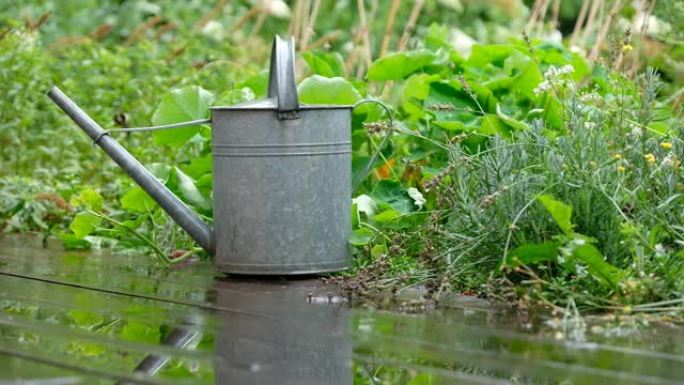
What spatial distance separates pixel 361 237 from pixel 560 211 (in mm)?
749

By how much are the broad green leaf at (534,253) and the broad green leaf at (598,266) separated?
12 cm

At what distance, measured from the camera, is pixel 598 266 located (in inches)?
100

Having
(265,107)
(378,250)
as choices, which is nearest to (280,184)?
(265,107)

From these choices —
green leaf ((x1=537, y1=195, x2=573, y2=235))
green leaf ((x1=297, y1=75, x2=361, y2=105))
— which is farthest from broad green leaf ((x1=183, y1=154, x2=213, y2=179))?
green leaf ((x1=537, y1=195, x2=573, y2=235))

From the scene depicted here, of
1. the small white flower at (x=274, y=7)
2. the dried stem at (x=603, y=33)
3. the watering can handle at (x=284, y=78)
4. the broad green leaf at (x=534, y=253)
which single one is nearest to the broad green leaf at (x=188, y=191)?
the watering can handle at (x=284, y=78)

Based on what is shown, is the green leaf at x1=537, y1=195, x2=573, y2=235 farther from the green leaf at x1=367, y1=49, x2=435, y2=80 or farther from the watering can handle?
the green leaf at x1=367, y1=49, x2=435, y2=80

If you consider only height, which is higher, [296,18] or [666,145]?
[296,18]

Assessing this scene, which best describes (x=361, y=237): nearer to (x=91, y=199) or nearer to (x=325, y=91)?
(x=325, y=91)

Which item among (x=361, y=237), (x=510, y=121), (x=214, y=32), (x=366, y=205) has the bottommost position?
(x=361, y=237)

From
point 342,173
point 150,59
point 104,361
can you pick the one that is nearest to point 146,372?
point 104,361

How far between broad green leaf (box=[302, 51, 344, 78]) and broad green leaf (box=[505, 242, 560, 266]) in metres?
1.27

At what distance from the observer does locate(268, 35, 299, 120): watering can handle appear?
9.74 ft

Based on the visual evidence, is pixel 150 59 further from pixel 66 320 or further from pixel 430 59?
A: pixel 66 320

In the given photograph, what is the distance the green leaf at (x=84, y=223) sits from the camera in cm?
343
